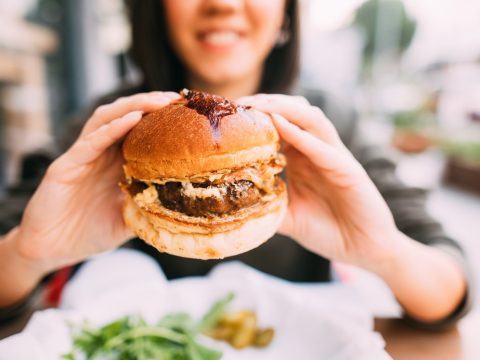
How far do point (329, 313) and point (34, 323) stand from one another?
1005 millimetres

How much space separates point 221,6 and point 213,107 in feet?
2.50

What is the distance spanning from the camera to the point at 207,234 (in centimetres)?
109

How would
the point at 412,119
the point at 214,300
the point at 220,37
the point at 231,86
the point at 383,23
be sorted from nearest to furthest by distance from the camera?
1. the point at 214,300
2. the point at 220,37
3. the point at 231,86
4. the point at 412,119
5. the point at 383,23

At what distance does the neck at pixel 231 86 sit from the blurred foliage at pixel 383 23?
19500mm

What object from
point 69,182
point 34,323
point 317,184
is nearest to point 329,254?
point 317,184

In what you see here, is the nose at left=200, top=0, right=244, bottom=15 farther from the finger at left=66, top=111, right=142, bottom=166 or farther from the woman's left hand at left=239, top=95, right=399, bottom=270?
the finger at left=66, top=111, right=142, bottom=166

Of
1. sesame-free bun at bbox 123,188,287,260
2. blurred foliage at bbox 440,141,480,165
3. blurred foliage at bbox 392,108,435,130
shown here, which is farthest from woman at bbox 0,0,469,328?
blurred foliage at bbox 392,108,435,130

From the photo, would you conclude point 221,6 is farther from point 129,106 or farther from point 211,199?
point 211,199

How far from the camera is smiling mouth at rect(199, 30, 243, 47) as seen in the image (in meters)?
1.72

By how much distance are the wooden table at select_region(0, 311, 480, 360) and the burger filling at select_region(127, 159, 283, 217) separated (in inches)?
27.0

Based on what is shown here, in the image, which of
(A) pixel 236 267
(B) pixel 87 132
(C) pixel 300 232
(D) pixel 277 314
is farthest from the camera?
(A) pixel 236 267

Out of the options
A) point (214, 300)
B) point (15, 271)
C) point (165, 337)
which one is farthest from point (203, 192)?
point (15, 271)

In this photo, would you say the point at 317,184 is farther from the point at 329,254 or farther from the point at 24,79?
the point at 24,79

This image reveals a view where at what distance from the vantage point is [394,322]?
4.71 ft
